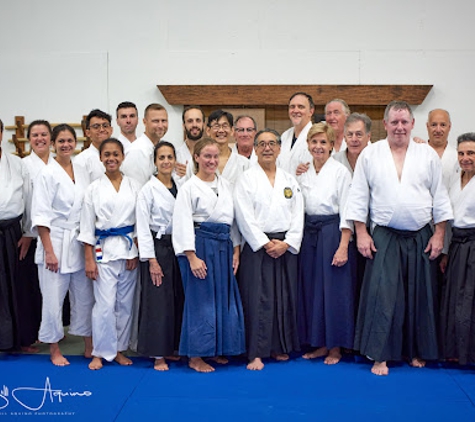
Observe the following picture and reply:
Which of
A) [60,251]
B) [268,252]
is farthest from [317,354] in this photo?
[60,251]

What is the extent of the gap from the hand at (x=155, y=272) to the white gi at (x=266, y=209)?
554mm

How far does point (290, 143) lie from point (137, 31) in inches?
128

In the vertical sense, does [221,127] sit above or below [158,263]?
above

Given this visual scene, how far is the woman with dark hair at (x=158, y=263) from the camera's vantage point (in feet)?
10.8

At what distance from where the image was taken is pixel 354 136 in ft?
11.4

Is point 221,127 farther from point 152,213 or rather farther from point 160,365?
point 160,365

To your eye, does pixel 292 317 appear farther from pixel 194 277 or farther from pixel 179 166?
pixel 179 166

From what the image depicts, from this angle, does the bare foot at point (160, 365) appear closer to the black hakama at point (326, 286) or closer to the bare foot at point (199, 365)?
the bare foot at point (199, 365)

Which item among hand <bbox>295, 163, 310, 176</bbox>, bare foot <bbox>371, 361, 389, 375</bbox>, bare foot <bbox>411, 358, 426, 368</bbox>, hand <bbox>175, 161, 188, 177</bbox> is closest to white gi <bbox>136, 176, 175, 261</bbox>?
hand <bbox>175, 161, 188, 177</bbox>

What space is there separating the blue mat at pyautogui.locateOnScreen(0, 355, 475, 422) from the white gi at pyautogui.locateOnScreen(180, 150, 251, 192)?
1.18 metres

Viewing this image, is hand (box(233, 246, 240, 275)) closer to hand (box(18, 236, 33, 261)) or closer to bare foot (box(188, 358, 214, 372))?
bare foot (box(188, 358, 214, 372))

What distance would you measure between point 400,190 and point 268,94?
3367 millimetres

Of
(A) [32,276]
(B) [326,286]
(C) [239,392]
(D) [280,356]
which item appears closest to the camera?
(C) [239,392]

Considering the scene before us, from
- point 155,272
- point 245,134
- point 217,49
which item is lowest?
point 155,272
